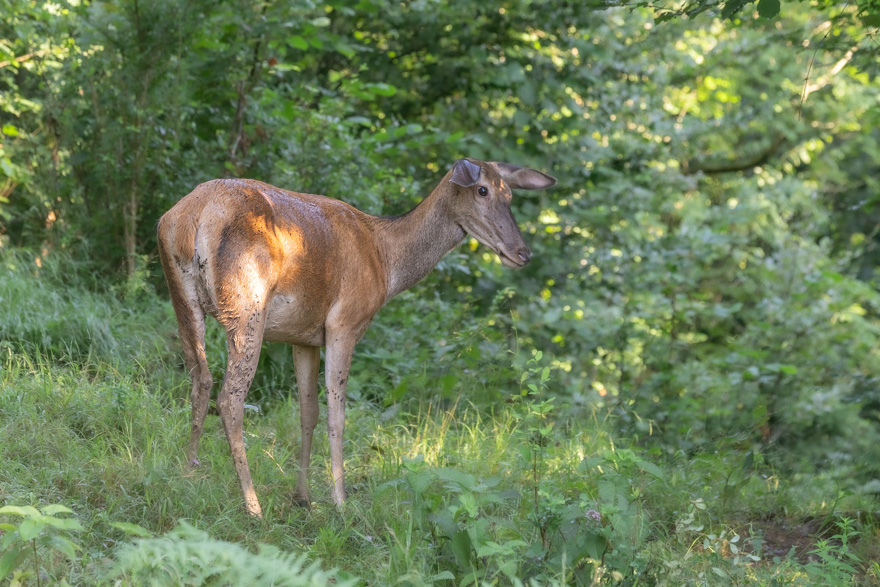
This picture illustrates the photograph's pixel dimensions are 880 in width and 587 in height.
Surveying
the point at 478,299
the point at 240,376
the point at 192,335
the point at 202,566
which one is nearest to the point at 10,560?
the point at 202,566

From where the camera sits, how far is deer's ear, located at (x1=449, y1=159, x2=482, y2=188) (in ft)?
15.6

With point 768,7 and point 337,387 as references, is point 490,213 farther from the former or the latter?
point 768,7

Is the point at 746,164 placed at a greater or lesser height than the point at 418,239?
lesser

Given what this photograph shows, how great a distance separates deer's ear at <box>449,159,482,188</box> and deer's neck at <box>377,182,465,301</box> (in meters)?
0.29

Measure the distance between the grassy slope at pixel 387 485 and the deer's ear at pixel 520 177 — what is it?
4.79ft

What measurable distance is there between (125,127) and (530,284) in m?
4.88

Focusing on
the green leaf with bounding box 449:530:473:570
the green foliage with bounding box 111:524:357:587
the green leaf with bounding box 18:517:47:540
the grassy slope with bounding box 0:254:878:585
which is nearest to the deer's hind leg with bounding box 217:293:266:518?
the grassy slope with bounding box 0:254:878:585

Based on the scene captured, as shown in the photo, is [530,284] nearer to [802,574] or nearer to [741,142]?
[802,574]

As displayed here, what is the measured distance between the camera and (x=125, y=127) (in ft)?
22.0

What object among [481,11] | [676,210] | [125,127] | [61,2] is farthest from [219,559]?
[676,210]

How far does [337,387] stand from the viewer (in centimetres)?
470

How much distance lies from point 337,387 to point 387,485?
877mm

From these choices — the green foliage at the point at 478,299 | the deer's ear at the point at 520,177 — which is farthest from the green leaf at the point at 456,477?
the deer's ear at the point at 520,177

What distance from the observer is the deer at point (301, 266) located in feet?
13.8
